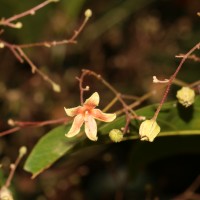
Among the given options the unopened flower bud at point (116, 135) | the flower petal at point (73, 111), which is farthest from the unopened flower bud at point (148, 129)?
the flower petal at point (73, 111)

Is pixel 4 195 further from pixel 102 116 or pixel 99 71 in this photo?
pixel 99 71

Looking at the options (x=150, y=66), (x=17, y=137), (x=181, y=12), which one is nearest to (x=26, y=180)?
(x=17, y=137)

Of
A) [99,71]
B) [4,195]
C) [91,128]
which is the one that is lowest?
[99,71]

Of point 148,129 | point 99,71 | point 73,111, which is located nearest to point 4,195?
point 73,111

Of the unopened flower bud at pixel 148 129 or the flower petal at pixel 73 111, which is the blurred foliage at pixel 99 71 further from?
the unopened flower bud at pixel 148 129

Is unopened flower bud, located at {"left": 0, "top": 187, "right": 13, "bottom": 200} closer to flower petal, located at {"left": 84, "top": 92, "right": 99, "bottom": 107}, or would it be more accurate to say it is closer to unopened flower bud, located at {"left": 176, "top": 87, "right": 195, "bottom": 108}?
flower petal, located at {"left": 84, "top": 92, "right": 99, "bottom": 107}

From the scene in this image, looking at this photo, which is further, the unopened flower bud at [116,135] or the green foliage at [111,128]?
the green foliage at [111,128]
